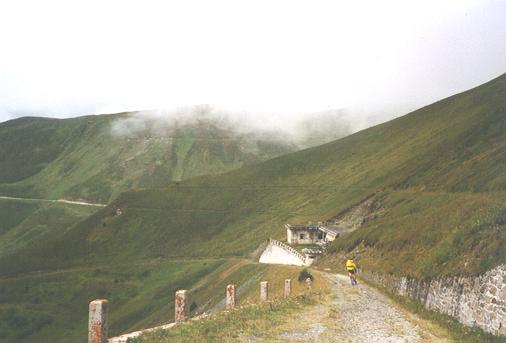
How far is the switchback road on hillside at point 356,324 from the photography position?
22.2 m

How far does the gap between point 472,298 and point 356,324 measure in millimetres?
5854

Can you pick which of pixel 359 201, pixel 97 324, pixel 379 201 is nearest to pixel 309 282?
pixel 97 324

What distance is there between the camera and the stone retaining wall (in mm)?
21344

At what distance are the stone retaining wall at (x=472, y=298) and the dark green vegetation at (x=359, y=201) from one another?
730 mm

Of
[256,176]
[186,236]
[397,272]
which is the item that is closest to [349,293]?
[397,272]

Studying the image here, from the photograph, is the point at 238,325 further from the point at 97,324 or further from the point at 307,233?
the point at 307,233

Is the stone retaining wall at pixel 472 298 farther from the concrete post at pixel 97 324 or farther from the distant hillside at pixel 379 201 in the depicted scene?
the concrete post at pixel 97 324

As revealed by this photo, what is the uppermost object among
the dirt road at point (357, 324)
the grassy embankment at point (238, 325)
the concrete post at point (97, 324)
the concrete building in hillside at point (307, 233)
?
the concrete post at point (97, 324)

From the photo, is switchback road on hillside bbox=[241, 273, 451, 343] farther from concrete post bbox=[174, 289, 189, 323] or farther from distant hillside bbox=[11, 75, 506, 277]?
concrete post bbox=[174, 289, 189, 323]

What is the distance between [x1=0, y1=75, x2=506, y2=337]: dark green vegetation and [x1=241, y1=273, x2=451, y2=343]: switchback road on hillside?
3727 mm

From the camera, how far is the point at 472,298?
23.9 metres

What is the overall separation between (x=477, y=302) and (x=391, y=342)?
504cm

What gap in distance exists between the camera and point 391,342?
70.9ft

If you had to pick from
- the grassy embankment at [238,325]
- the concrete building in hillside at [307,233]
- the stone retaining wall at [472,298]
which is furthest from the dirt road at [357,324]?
the concrete building in hillside at [307,233]
